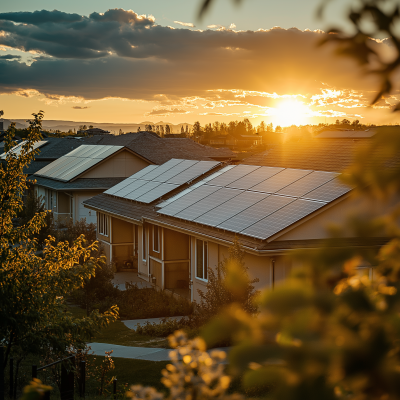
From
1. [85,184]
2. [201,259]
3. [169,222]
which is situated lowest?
[201,259]

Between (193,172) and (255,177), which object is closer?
(255,177)

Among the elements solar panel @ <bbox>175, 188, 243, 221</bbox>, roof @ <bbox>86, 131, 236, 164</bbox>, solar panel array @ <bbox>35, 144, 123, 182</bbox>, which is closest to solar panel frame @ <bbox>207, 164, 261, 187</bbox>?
solar panel @ <bbox>175, 188, 243, 221</bbox>

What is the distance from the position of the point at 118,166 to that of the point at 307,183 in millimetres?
25321

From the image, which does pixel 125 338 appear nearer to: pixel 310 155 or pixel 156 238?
pixel 156 238

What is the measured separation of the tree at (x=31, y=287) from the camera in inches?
391

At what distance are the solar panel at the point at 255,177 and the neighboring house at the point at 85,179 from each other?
18.5 metres

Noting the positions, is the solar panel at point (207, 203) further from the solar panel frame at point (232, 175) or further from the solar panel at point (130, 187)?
the solar panel at point (130, 187)

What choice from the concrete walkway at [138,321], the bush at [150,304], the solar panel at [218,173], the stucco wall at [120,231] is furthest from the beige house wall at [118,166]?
the concrete walkway at [138,321]

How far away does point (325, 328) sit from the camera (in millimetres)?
1236

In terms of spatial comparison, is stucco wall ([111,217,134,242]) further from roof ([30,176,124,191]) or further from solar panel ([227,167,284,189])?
solar panel ([227,167,284,189])

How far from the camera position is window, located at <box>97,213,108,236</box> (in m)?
31.5

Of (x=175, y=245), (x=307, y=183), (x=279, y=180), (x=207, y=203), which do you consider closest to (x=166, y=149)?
(x=175, y=245)

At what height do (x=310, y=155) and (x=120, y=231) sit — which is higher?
(x=310, y=155)

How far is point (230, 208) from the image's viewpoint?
19.9 metres
